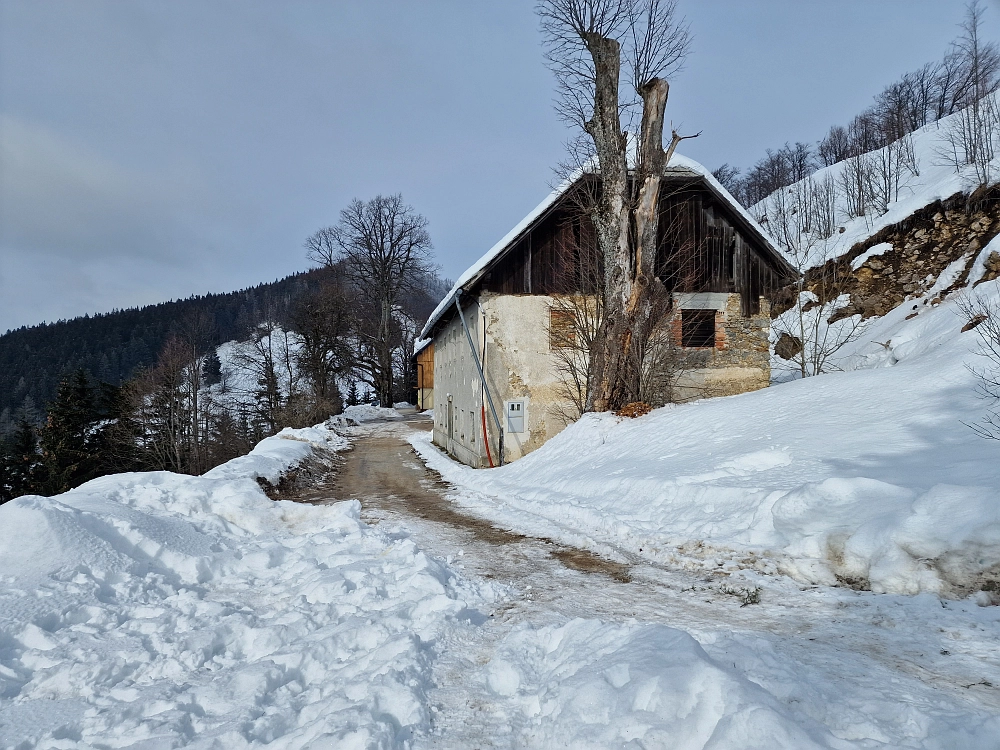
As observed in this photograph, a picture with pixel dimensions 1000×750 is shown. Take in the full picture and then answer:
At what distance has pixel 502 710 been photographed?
112 inches

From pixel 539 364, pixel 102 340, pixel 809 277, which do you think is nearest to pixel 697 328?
pixel 539 364

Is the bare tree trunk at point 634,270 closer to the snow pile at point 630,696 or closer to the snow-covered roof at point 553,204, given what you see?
the snow-covered roof at point 553,204

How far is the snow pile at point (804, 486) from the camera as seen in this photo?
404cm

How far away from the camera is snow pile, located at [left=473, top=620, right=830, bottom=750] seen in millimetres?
2168

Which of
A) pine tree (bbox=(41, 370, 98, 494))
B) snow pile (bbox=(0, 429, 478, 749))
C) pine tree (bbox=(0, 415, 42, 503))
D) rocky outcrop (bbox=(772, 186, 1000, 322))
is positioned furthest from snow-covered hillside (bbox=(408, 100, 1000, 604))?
pine tree (bbox=(0, 415, 42, 503))

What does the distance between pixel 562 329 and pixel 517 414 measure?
2481mm

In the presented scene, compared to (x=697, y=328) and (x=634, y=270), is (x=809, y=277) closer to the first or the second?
(x=697, y=328)

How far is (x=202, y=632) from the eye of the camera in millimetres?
3635

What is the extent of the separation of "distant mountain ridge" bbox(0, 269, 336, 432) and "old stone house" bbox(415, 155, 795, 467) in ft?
238

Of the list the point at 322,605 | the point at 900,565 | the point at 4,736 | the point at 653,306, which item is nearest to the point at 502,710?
the point at 322,605

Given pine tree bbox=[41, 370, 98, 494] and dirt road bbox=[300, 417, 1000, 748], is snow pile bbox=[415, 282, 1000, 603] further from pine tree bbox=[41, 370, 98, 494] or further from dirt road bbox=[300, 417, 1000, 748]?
pine tree bbox=[41, 370, 98, 494]

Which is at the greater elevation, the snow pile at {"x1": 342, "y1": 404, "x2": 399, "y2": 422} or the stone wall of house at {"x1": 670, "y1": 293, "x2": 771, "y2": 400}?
the stone wall of house at {"x1": 670, "y1": 293, "x2": 771, "y2": 400}

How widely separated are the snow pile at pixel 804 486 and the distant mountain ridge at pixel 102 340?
78.6 m

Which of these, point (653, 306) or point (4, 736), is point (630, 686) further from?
point (653, 306)
